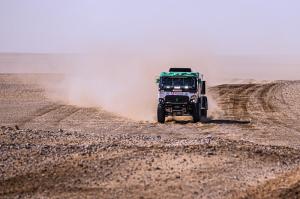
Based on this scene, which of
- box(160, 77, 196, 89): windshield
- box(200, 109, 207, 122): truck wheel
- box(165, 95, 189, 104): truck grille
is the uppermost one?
box(160, 77, 196, 89): windshield

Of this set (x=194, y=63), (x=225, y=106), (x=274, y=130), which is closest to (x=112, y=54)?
(x=194, y=63)

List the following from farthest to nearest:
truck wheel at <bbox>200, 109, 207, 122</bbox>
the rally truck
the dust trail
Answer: the dust trail → truck wheel at <bbox>200, 109, 207, 122</bbox> → the rally truck

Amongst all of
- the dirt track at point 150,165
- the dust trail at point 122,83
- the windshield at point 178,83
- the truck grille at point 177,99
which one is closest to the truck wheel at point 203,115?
the dust trail at point 122,83

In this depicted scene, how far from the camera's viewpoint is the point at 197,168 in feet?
58.3

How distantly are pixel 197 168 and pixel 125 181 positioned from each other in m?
2.23

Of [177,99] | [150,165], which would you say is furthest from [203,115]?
[150,165]

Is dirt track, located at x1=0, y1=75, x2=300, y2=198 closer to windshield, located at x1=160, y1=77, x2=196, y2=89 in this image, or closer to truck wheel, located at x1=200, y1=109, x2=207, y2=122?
windshield, located at x1=160, y1=77, x2=196, y2=89

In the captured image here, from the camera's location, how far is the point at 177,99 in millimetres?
34219

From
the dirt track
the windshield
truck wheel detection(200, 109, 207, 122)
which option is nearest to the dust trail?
A: truck wheel detection(200, 109, 207, 122)

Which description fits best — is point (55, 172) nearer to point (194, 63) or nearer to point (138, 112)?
point (138, 112)

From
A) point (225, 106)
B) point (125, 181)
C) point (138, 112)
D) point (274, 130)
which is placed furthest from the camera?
point (225, 106)

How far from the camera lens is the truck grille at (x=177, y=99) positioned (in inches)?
1346

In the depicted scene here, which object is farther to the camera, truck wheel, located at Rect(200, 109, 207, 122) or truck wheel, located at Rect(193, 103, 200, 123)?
truck wheel, located at Rect(200, 109, 207, 122)

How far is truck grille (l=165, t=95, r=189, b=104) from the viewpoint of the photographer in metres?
34.2
